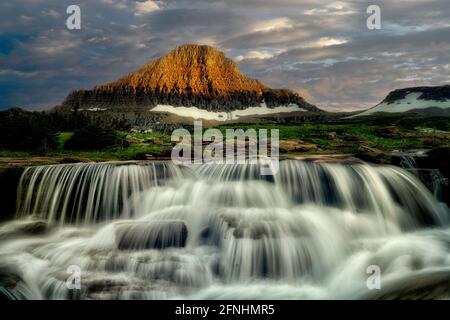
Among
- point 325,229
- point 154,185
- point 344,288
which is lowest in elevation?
point 344,288

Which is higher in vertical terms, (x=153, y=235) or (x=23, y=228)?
(x=153, y=235)

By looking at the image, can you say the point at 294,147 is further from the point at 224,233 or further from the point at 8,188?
the point at 8,188

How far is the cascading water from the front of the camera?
51.8 ft

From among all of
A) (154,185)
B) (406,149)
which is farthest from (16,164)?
(406,149)

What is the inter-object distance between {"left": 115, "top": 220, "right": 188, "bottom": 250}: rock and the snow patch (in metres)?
157

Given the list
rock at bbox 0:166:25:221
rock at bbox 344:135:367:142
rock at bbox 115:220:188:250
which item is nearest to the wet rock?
rock at bbox 0:166:25:221

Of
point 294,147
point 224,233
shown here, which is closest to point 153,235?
point 224,233

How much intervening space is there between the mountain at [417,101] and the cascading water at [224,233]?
148367 millimetres

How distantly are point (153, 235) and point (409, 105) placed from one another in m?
171

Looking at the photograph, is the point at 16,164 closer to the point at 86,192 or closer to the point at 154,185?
the point at 86,192

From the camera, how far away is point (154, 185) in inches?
872

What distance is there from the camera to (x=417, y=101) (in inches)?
6914
